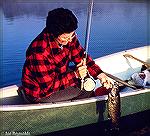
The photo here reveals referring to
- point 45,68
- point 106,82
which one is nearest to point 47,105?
point 45,68

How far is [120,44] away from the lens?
13164 mm

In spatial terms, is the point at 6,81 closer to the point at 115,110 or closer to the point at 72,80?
the point at 72,80

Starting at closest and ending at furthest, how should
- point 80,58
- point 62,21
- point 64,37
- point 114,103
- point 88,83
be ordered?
point 62,21 < point 64,37 < point 114,103 < point 88,83 < point 80,58

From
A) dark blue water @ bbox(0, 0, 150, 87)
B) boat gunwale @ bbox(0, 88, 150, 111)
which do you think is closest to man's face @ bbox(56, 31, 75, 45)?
boat gunwale @ bbox(0, 88, 150, 111)

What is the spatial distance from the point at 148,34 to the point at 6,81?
856cm

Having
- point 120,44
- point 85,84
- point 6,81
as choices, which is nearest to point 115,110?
point 85,84

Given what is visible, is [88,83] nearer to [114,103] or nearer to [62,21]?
[114,103]

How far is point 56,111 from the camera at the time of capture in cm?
468

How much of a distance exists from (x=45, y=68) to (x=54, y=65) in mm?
227

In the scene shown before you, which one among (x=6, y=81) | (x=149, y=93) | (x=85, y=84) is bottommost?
(x=6, y=81)

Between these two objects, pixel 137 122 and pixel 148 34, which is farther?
pixel 148 34

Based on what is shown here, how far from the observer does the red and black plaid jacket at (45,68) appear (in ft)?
13.7

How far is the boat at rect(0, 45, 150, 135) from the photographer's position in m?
4.46

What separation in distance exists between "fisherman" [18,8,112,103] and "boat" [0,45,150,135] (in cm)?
19
